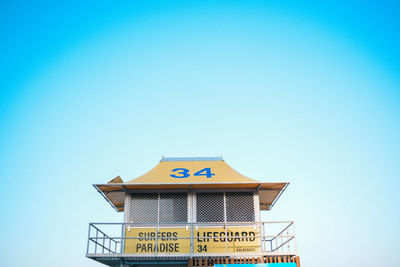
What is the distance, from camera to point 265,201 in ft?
69.8

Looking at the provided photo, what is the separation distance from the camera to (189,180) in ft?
58.2

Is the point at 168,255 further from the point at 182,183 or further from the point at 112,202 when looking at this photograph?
the point at 112,202

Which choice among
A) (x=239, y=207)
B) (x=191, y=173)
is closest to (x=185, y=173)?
(x=191, y=173)

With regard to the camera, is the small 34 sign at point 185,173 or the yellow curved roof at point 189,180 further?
the small 34 sign at point 185,173

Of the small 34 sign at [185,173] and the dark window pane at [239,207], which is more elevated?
the small 34 sign at [185,173]

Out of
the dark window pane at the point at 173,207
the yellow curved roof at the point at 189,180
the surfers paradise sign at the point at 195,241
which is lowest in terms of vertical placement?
the surfers paradise sign at the point at 195,241

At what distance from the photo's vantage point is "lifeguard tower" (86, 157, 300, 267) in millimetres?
15875

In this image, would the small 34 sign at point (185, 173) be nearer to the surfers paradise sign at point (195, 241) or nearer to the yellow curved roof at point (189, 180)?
the yellow curved roof at point (189, 180)

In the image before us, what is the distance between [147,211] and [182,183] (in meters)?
2.19

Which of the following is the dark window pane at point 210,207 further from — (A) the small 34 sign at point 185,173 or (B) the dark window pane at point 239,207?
(A) the small 34 sign at point 185,173

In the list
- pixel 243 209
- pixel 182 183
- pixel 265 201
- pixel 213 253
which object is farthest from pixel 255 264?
pixel 265 201

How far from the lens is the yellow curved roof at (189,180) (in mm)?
17484

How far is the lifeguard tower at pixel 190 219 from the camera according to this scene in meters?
15.9

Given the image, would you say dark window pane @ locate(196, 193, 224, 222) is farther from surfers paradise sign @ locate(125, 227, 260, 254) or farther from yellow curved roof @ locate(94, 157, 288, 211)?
surfers paradise sign @ locate(125, 227, 260, 254)
